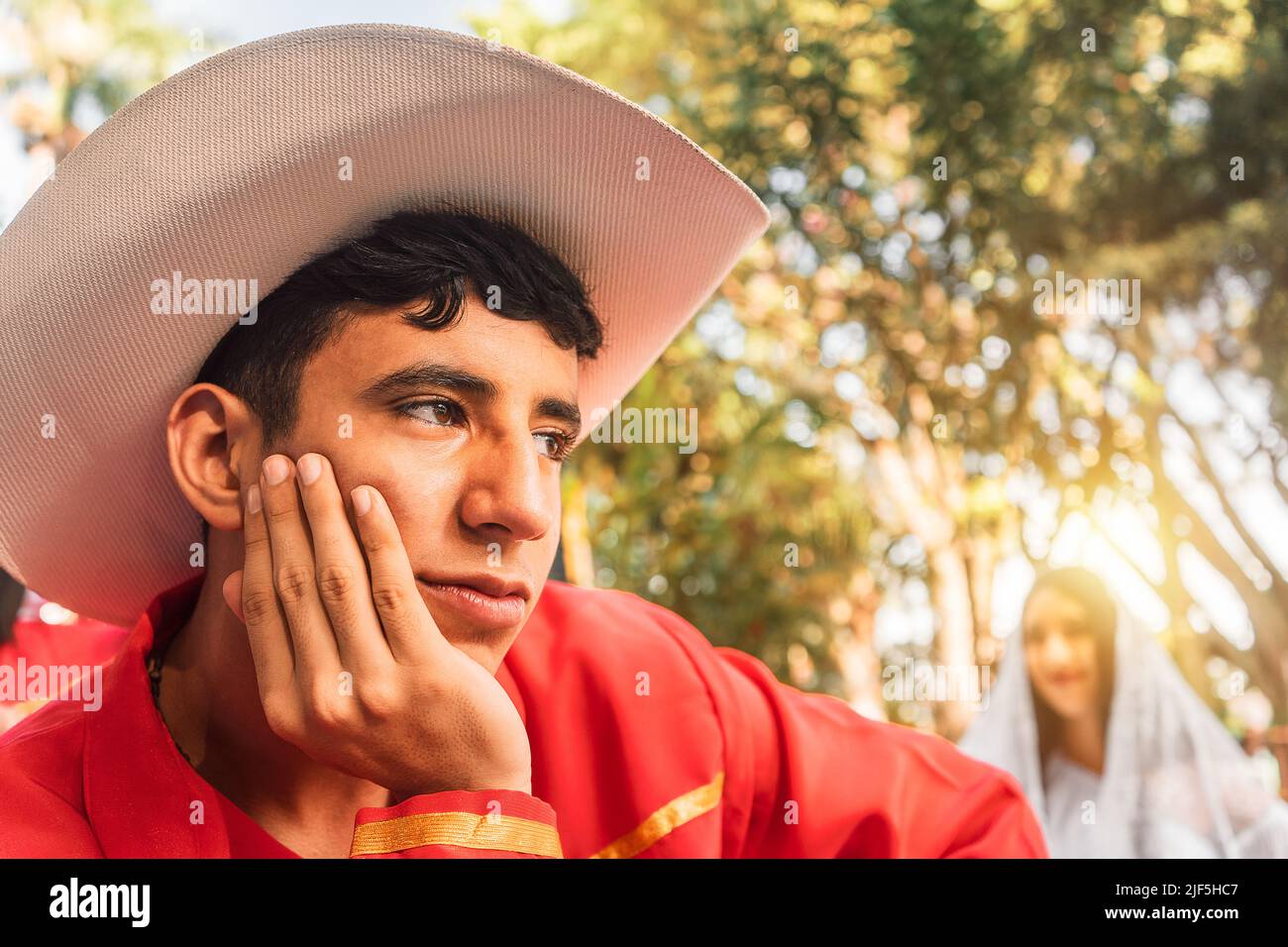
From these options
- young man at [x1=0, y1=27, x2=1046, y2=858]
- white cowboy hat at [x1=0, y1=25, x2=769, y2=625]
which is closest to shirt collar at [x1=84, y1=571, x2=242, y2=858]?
young man at [x1=0, y1=27, x2=1046, y2=858]

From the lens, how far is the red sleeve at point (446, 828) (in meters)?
0.93

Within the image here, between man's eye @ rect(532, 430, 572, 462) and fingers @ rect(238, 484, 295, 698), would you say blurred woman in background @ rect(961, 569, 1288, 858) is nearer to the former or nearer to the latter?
man's eye @ rect(532, 430, 572, 462)

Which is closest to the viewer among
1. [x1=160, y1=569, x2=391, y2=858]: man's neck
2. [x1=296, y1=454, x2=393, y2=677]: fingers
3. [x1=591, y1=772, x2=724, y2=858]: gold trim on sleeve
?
[x1=296, y1=454, x2=393, y2=677]: fingers

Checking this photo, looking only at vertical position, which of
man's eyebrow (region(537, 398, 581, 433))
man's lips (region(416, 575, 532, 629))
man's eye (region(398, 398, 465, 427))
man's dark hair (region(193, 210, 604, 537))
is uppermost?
man's dark hair (region(193, 210, 604, 537))

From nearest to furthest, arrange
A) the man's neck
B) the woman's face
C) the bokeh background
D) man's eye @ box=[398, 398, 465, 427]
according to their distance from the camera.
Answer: man's eye @ box=[398, 398, 465, 427] < the man's neck < the woman's face < the bokeh background

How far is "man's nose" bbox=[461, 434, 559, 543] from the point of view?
1.00 meters

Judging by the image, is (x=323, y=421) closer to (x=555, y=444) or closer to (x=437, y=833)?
(x=555, y=444)

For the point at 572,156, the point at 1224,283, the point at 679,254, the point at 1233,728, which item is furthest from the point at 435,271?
the point at 1233,728

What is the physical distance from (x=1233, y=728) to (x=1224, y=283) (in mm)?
2502

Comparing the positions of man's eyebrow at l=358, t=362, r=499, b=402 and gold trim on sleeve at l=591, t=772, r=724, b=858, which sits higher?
man's eyebrow at l=358, t=362, r=499, b=402

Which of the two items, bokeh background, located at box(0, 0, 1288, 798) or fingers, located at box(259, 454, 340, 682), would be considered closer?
fingers, located at box(259, 454, 340, 682)

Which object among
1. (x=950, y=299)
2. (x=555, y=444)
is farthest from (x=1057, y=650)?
(x=555, y=444)

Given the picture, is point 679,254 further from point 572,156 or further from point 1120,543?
point 1120,543

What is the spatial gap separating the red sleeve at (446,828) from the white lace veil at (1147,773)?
9.59ft
